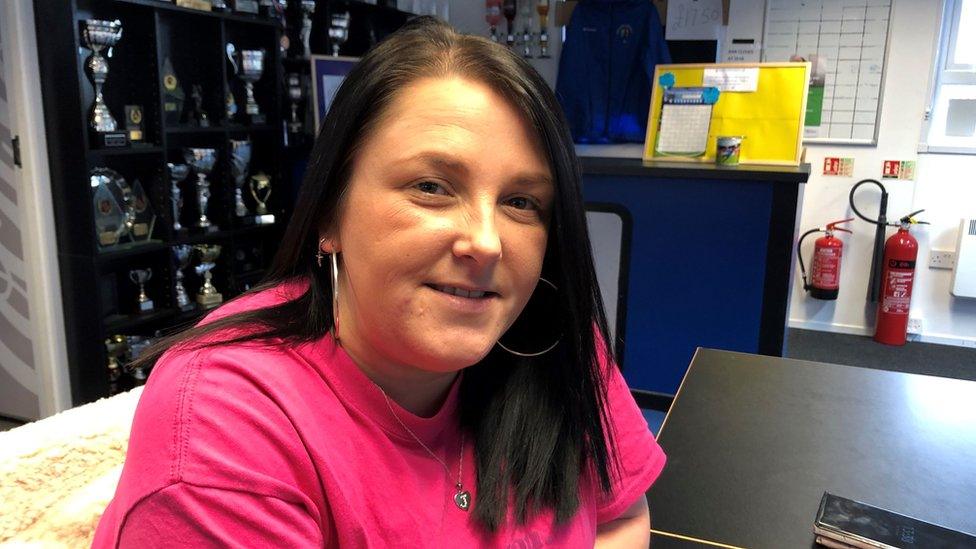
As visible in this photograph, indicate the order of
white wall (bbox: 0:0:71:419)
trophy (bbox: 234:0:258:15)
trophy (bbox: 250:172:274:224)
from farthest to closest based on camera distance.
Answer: trophy (bbox: 250:172:274:224) < trophy (bbox: 234:0:258:15) < white wall (bbox: 0:0:71:419)

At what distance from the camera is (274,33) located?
11.7 ft

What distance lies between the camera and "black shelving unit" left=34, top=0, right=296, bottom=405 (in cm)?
267

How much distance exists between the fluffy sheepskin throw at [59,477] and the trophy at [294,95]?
314 centimetres

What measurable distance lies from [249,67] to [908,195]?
3.75m

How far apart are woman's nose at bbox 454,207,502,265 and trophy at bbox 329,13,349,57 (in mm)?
3502

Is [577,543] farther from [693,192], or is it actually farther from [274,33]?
[274,33]

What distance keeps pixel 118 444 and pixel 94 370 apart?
2.22m

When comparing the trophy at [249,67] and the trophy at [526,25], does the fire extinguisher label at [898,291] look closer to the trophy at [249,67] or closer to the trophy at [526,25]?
the trophy at [526,25]

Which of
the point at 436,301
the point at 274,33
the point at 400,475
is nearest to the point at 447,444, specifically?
the point at 400,475

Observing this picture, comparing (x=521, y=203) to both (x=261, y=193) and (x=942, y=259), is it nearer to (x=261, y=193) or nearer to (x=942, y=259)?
(x=261, y=193)

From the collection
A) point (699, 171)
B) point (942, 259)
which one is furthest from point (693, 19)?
point (942, 259)

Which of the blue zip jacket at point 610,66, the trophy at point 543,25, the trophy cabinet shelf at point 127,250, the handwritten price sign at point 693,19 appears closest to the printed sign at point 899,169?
the handwritten price sign at point 693,19

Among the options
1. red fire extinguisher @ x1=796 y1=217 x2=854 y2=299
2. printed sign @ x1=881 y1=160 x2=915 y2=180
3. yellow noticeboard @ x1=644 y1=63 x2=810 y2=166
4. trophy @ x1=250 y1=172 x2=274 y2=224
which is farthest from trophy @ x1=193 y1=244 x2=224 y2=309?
printed sign @ x1=881 y1=160 x2=915 y2=180

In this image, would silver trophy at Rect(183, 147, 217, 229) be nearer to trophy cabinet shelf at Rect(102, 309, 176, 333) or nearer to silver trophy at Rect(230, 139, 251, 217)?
silver trophy at Rect(230, 139, 251, 217)
